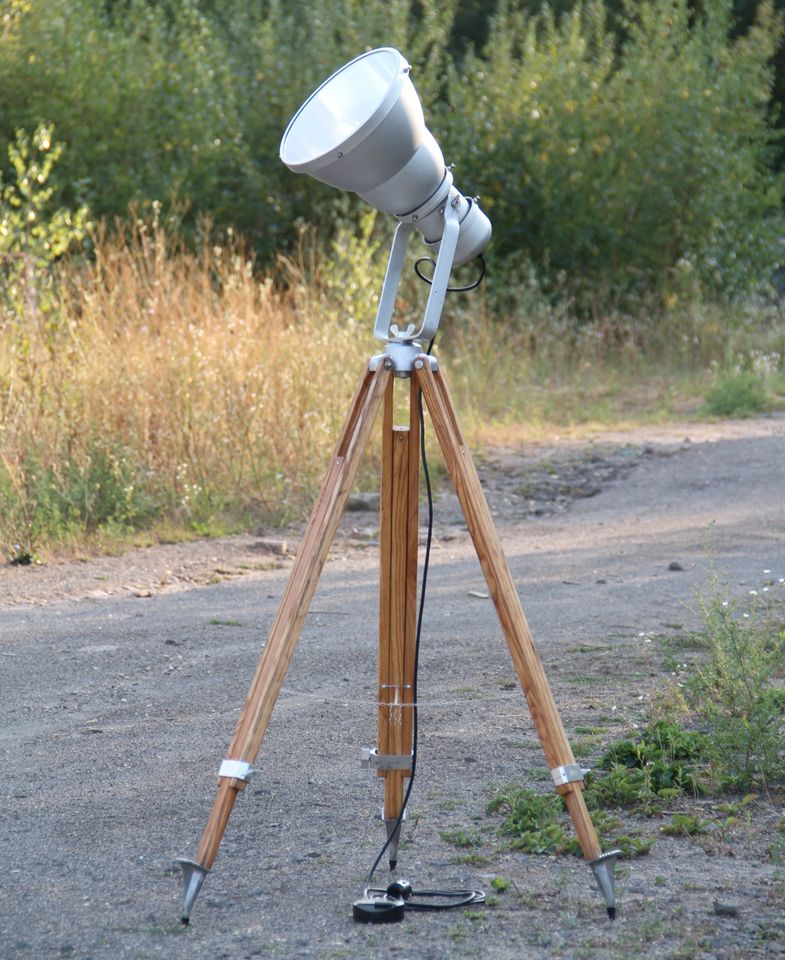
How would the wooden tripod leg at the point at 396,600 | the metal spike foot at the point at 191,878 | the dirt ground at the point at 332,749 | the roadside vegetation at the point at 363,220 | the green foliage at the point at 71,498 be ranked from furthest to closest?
the roadside vegetation at the point at 363,220 < the green foliage at the point at 71,498 < the wooden tripod leg at the point at 396,600 < the dirt ground at the point at 332,749 < the metal spike foot at the point at 191,878

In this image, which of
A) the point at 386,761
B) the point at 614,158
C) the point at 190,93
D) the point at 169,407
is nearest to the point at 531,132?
the point at 614,158

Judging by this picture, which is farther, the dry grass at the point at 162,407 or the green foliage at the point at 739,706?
the dry grass at the point at 162,407

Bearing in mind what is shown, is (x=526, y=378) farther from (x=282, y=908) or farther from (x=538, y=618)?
(x=282, y=908)

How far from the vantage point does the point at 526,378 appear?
1323 centimetres

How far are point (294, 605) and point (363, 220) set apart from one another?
9206 millimetres

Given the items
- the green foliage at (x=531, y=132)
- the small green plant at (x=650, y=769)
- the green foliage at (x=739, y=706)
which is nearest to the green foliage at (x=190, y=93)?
the green foliage at (x=531, y=132)

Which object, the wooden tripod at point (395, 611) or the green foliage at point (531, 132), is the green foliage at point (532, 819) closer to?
the wooden tripod at point (395, 611)

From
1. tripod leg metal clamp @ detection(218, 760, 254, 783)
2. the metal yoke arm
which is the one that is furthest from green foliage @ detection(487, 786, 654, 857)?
the metal yoke arm

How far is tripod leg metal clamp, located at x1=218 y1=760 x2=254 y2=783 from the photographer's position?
280cm

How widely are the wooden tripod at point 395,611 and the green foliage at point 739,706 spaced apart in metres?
0.96

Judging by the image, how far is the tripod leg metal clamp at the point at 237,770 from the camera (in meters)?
2.80

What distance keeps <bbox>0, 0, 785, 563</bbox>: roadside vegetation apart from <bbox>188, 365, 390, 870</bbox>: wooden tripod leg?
5918mm

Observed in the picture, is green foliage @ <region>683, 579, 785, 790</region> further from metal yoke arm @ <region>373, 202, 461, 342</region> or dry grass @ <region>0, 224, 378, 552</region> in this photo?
dry grass @ <region>0, 224, 378, 552</region>

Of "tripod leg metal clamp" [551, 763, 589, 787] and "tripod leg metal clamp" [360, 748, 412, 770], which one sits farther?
"tripod leg metal clamp" [360, 748, 412, 770]
